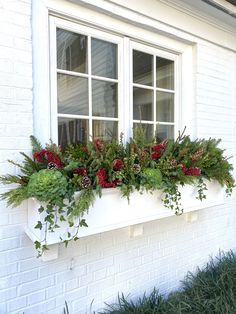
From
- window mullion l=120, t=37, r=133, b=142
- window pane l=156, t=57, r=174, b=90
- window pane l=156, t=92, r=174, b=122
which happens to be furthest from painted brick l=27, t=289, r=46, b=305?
A: window pane l=156, t=57, r=174, b=90

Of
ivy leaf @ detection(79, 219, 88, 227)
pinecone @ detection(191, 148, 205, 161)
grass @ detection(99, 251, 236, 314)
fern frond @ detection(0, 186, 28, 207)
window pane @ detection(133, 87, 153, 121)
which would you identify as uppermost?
window pane @ detection(133, 87, 153, 121)

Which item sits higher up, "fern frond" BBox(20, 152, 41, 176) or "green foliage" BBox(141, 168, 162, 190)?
"fern frond" BBox(20, 152, 41, 176)

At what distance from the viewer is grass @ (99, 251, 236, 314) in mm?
2225

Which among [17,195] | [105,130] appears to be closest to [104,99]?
[105,130]

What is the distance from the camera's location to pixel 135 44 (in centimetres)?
235

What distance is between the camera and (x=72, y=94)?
204cm

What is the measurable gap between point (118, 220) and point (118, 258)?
577 mm

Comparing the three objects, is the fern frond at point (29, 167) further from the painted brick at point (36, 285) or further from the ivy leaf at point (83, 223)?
the painted brick at point (36, 285)

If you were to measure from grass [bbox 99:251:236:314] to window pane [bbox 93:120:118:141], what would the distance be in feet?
4.30

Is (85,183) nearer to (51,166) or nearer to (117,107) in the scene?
(51,166)

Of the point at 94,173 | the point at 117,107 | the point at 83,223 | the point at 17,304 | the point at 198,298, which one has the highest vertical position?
the point at 117,107

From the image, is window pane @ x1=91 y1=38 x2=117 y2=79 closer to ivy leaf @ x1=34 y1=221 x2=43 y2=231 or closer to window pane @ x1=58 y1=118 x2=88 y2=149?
window pane @ x1=58 y1=118 x2=88 y2=149

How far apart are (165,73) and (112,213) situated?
151 centimetres

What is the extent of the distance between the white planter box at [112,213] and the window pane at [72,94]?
686 mm
